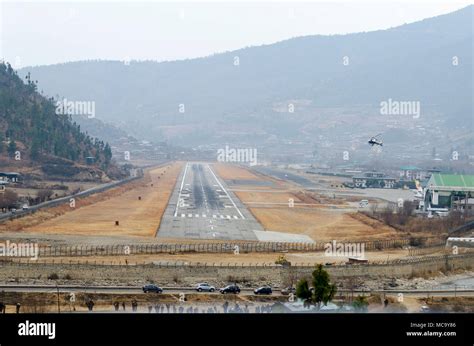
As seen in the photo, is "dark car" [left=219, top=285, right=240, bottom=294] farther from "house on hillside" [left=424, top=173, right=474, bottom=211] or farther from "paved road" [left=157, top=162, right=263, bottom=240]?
"house on hillside" [left=424, top=173, right=474, bottom=211]

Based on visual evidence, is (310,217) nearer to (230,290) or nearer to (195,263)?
(195,263)

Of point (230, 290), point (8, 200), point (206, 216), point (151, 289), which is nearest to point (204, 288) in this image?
point (230, 290)

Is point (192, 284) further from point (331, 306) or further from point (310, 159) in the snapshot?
point (310, 159)

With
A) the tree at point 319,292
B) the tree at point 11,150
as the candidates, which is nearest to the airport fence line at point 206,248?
the tree at point 319,292

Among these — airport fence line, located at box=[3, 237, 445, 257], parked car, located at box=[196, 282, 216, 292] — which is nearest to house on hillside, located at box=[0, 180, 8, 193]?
airport fence line, located at box=[3, 237, 445, 257]
